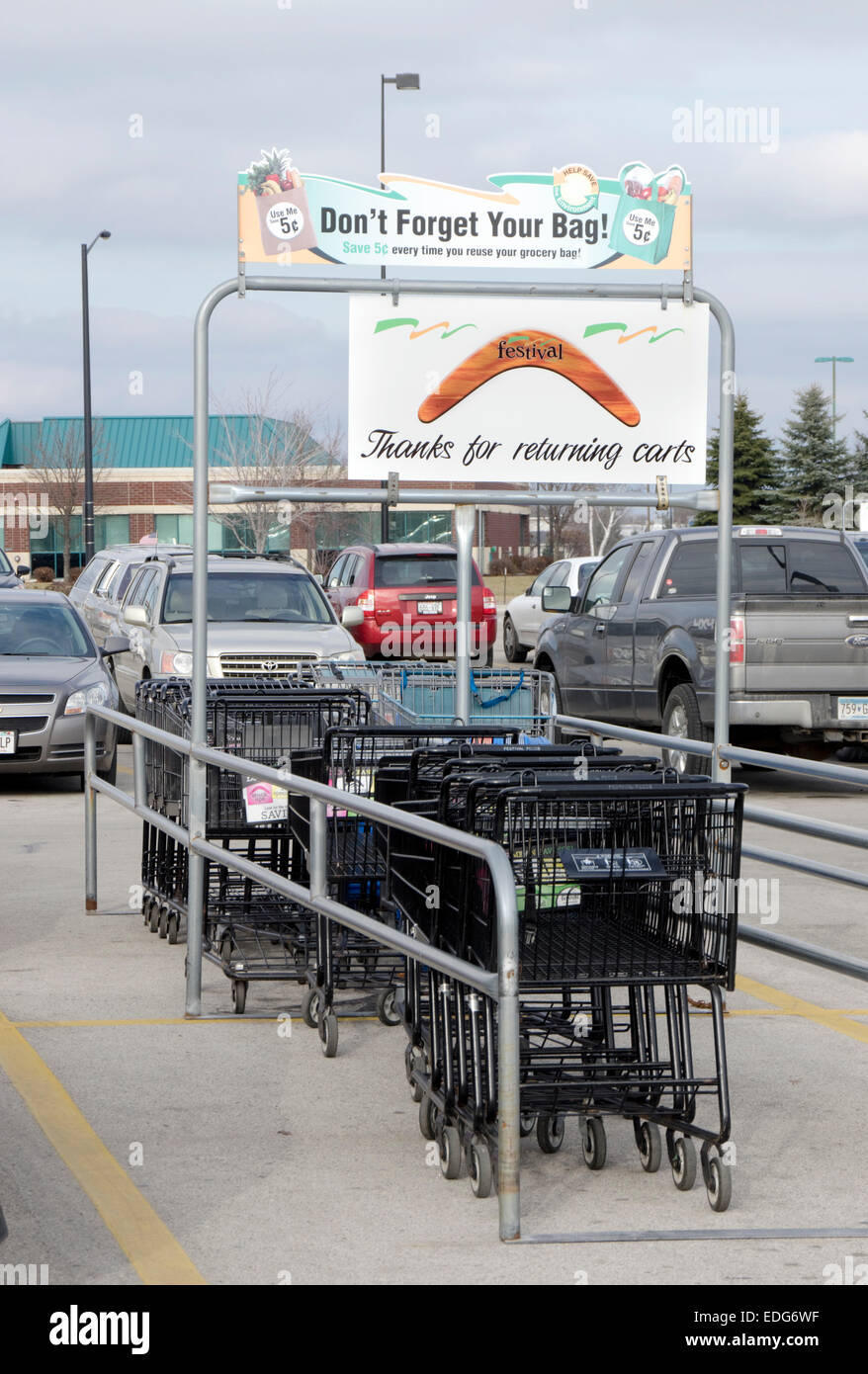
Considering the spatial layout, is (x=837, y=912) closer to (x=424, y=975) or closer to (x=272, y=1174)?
(x=424, y=975)

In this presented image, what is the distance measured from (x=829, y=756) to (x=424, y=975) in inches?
480

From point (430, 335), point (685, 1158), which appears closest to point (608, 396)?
point (430, 335)

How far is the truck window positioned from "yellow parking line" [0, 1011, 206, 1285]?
10168 mm

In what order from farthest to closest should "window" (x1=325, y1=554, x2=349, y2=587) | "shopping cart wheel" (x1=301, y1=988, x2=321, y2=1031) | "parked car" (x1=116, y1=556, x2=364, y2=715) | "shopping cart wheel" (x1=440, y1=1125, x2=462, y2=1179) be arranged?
"window" (x1=325, y1=554, x2=349, y2=587) < "parked car" (x1=116, y1=556, x2=364, y2=715) < "shopping cart wheel" (x1=301, y1=988, x2=321, y2=1031) < "shopping cart wheel" (x1=440, y1=1125, x2=462, y2=1179)

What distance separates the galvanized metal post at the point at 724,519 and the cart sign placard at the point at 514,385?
0.62ft

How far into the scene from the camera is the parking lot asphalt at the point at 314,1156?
4.52 metres

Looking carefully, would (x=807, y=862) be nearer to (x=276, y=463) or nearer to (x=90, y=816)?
(x=90, y=816)

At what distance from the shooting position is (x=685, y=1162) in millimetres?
5105

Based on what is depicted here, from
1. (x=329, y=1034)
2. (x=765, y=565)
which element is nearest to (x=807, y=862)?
(x=329, y=1034)

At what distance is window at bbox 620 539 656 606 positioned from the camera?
51.9 feet

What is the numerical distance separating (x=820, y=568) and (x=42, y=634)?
23.1 ft

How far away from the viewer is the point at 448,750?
19.9 feet

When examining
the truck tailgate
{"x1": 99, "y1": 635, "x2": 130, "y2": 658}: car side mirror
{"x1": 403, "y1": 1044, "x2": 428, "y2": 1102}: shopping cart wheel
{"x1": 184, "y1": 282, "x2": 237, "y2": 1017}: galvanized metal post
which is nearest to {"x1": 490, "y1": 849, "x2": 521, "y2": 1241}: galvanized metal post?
{"x1": 403, "y1": 1044, "x2": 428, "y2": 1102}: shopping cart wheel

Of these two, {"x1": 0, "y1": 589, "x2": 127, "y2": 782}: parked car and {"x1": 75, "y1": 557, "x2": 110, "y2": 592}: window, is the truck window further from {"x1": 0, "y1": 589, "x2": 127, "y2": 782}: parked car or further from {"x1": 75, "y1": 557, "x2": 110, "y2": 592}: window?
{"x1": 75, "y1": 557, "x2": 110, "y2": 592}: window
